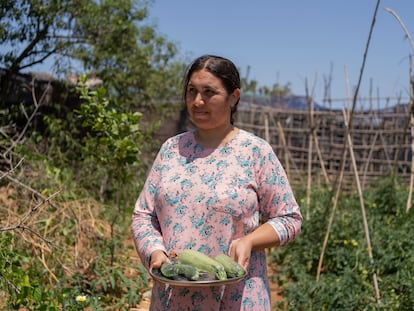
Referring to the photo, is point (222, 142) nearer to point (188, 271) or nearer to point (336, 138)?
point (188, 271)

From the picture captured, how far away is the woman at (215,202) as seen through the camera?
5.34 feet

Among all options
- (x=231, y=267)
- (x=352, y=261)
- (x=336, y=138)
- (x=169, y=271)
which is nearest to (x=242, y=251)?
(x=231, y=267)

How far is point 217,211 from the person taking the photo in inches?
64.0

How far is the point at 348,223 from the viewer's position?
5.25 meters

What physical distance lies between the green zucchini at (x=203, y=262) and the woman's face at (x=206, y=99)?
1.20 ft

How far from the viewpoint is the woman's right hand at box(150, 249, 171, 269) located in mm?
1554

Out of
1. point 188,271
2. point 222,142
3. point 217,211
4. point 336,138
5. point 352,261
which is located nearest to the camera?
point 188,271

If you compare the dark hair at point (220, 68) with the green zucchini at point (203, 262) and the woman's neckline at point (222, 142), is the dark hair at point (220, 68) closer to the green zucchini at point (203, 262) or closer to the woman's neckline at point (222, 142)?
the woman's neckline at point (222, 142)

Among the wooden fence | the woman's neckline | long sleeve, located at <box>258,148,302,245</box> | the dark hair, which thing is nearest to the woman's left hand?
long sleeve, located at <box>258,148,302,245</box>

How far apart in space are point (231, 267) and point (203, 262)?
7cm

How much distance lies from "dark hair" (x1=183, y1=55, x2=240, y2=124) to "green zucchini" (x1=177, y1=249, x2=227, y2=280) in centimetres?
47

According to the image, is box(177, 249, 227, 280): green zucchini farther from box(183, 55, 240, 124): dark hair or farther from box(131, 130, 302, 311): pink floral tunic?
box(183, 55, 240, 124): dark hair

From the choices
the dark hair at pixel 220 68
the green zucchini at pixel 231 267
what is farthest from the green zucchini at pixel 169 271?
the dark hair at pixel 220 68

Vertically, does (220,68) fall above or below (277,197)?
above
